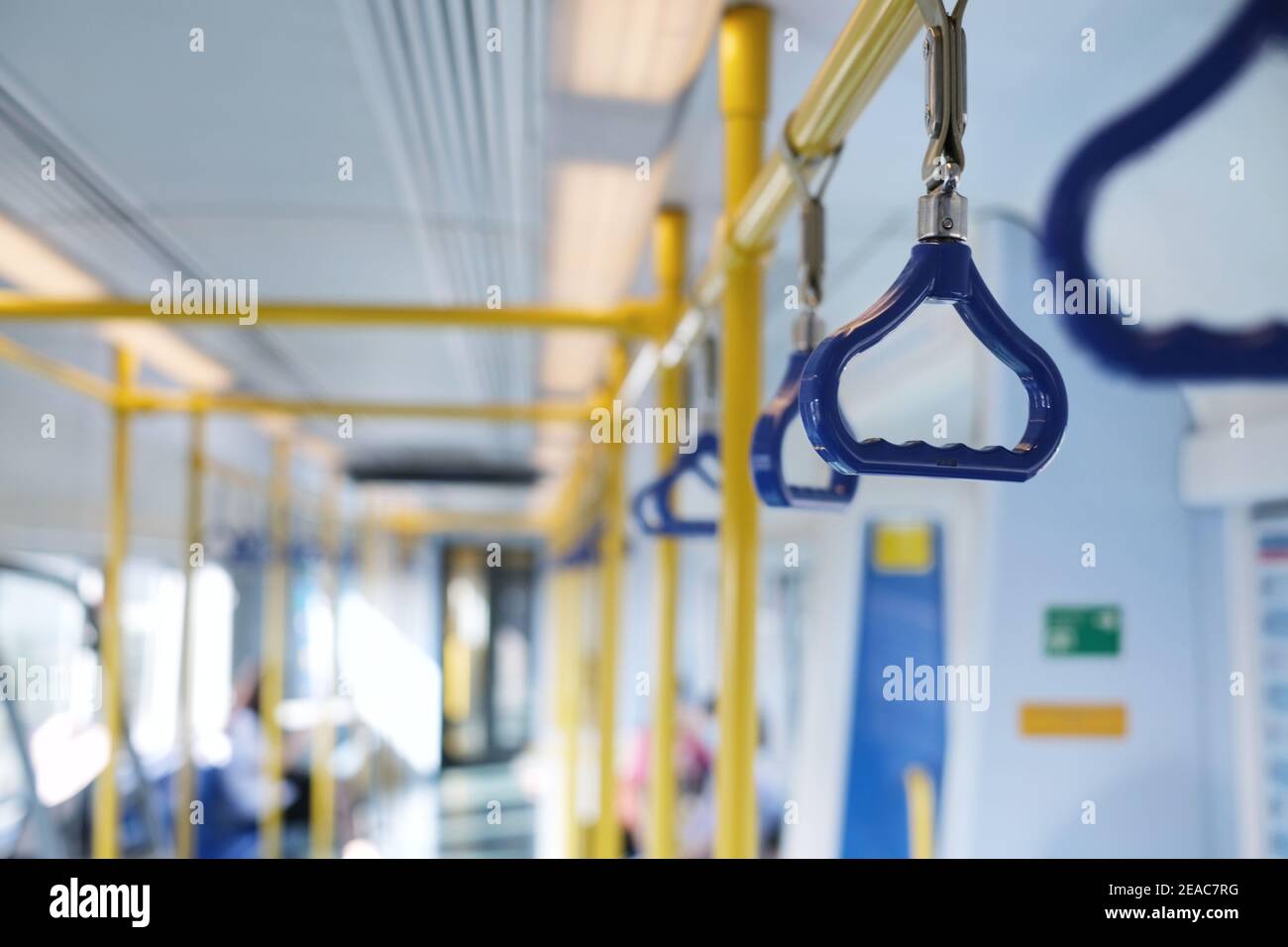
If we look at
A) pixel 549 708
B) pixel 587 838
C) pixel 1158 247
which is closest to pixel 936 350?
pixel 1158 247

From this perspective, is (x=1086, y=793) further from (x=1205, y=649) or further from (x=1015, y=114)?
(x=1015, y=114)

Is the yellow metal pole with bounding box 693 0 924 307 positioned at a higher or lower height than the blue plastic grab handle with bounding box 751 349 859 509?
higher

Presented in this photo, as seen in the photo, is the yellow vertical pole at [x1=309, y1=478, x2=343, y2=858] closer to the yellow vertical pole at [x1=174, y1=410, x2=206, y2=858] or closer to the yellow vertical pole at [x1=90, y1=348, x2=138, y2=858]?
the yellow vertical pole at [x1=174, y1=410, x2=206, y2=858]

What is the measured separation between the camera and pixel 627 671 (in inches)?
395

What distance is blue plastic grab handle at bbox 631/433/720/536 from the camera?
1867 mm

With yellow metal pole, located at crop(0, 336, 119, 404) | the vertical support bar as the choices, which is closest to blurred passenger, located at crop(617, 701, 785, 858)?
the vertical support bar

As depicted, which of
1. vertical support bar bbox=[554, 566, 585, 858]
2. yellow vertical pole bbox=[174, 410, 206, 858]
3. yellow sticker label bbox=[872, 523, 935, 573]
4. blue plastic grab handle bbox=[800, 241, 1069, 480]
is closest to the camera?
blue plastic grab handle bbox=[800, 241, 1069, 480]

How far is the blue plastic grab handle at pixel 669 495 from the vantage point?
73.5 inches

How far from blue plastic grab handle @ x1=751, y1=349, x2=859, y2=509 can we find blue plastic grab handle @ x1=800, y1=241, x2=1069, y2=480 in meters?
0.34

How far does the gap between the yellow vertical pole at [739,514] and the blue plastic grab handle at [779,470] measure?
0.42 metres

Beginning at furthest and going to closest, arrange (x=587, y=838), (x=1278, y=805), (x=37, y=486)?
(x=587, y=838) < (x=37, y=486) < (x=1278, y=805)

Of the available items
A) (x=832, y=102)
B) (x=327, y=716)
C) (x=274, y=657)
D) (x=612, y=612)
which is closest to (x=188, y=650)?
(x=612, y=612)

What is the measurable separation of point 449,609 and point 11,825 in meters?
10.7

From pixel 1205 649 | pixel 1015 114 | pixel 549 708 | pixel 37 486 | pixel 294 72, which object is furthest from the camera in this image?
pixel 549 708
